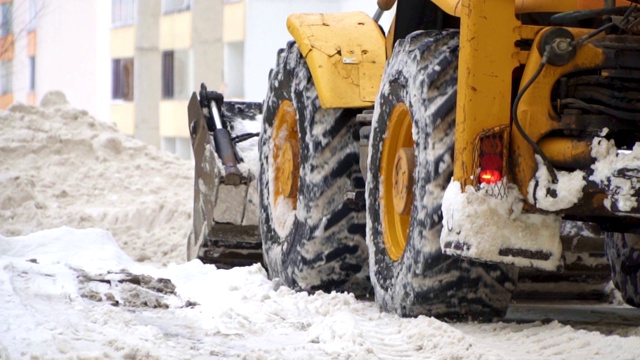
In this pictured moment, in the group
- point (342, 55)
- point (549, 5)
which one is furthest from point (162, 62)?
point (549, 5)

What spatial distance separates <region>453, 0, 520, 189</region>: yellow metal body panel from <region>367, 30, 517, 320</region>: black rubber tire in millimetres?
318

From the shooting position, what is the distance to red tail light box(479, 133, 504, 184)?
5.75 meters

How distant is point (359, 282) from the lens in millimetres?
7742

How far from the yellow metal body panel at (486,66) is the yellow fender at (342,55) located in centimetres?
180

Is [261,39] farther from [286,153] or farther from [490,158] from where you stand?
[490,158]

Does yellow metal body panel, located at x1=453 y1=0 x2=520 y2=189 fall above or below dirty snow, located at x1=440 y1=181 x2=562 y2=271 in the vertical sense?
above

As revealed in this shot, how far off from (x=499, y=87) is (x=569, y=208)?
601mm

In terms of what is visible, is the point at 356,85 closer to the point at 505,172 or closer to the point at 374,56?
the point at 374,56

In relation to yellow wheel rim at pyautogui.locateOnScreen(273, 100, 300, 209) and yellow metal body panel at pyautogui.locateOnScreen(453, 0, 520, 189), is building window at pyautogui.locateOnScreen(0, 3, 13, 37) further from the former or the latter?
yellow metal body panel at pyautogui.locateOnScreen(453, 0, 520, 189)

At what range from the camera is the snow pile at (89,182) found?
12109 mm

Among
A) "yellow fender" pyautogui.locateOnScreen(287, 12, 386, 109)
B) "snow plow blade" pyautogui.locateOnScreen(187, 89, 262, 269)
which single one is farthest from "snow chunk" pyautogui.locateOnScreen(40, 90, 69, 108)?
"yellow fender" pyautogui.locateOnScreen(287, 12, 386, 109)

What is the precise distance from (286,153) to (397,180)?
6.22 ft

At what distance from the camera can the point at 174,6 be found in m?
27.9

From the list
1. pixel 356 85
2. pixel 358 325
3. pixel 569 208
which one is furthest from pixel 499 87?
pixel 356 85
